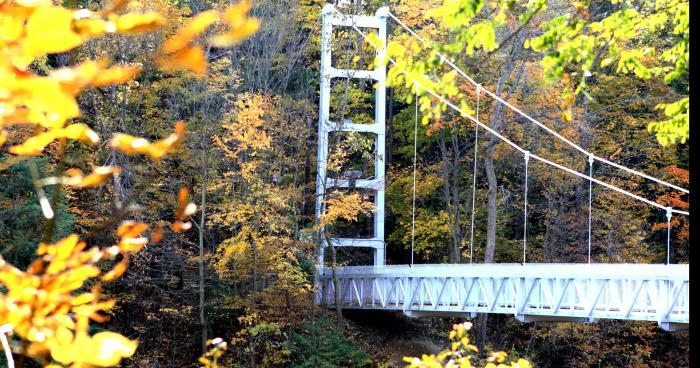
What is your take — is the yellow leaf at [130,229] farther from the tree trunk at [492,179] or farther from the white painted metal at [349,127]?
the tree trunk at [492,179]

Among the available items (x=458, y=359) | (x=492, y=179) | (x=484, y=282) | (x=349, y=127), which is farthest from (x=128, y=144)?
(x=492, y=179)

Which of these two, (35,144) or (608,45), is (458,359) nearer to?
(608,45)

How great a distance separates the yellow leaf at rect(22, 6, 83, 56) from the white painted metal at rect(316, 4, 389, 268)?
17188 mm

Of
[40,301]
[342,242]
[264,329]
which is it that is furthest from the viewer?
[342,242]

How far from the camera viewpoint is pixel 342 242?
1912cm

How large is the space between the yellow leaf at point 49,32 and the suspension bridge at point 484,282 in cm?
1269

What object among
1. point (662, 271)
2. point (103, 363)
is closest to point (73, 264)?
point (103, 363)

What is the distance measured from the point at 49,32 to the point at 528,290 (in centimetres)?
1604

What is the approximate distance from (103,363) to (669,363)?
20207 mm

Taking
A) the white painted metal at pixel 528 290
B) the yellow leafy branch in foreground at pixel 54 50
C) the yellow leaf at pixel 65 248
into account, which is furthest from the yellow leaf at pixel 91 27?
the white painted metal at pixel 528 290

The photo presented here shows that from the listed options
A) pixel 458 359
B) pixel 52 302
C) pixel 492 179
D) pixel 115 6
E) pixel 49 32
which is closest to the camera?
pixel 49 32

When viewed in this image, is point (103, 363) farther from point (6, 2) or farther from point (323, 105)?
point (323, 105)

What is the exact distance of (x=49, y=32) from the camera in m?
0.96

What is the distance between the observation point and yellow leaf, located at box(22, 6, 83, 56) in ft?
3.16
